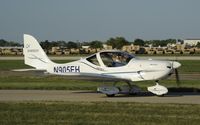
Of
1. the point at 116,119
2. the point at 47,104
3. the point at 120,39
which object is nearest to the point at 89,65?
the point at 47,104

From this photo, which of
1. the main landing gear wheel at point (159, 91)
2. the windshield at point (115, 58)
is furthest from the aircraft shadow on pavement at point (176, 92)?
the windshield at point (115, 58)

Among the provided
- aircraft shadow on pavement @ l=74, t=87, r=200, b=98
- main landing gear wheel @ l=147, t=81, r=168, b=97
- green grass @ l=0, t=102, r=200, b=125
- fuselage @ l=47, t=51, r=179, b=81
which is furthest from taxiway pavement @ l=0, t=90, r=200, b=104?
green grass @ l=0, t=102, r=200, b=125

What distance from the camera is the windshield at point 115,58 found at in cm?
2061

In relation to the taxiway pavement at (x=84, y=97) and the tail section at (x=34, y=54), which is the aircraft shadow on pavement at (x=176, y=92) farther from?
the tail section at (x=34, y=54)

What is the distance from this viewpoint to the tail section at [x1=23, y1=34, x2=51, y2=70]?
22.5 meters

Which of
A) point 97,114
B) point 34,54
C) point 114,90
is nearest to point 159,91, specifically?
point 114,90

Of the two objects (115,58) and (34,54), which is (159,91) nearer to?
(115,58)

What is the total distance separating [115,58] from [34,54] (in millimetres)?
4124

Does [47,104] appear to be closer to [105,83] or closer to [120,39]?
[105,83]

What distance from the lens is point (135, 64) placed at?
2028 cm

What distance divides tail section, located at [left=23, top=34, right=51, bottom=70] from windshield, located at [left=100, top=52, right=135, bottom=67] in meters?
3.08

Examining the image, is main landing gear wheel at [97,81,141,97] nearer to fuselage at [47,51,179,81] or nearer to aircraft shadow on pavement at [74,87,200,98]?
aircraft shadow on pavement at [74,87,200,98]

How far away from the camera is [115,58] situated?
67.9 ft

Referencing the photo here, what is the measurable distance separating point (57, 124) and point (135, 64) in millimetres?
9107
